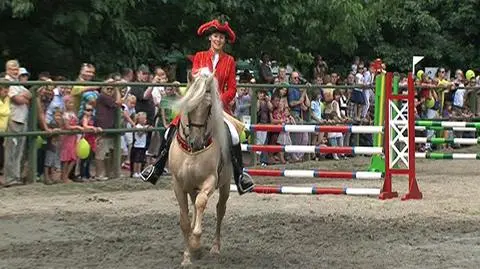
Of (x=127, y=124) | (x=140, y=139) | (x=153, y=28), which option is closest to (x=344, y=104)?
(x=153, y=28)

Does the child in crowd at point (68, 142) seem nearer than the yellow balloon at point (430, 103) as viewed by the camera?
Yes

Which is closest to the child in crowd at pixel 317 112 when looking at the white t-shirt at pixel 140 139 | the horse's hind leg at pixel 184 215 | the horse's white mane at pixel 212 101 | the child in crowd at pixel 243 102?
the child in crowd at pixel 243 102

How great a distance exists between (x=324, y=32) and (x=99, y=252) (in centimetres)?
1553

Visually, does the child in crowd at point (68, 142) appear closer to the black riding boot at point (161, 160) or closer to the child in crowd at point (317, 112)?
the black riding boot at point (161, 160)

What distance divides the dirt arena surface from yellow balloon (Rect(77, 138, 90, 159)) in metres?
0.48

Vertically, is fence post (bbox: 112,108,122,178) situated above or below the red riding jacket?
below

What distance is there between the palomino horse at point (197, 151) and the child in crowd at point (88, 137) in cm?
636

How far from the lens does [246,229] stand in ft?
35.2

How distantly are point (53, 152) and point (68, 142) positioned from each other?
0.29 meters

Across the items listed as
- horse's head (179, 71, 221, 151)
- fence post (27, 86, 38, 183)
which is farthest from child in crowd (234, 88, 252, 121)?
horse's head (179, 71, 221, 151)

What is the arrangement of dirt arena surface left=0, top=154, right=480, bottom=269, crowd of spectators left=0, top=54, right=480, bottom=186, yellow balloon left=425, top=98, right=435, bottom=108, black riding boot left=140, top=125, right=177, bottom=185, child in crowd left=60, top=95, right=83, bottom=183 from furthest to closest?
yellow balloon left=425, top=98, right=435, bottom=108 → child in crowd left=60, top=95, right=83, bottom=183 → crowd of spectators left=0, top=54, right=480, bottom=186 → black riding boot left=140, top=125, right=177, bottom=185 → dirt arena surface left=0, top=154, right=480, bottom=269

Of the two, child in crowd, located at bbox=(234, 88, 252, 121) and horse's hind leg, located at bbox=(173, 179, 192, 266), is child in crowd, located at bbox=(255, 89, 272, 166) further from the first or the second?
horse's hind leg, located at bbox=(173, 179, 192, 266)

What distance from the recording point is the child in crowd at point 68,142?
14455mm

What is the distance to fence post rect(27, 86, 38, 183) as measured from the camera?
14.1 meters
